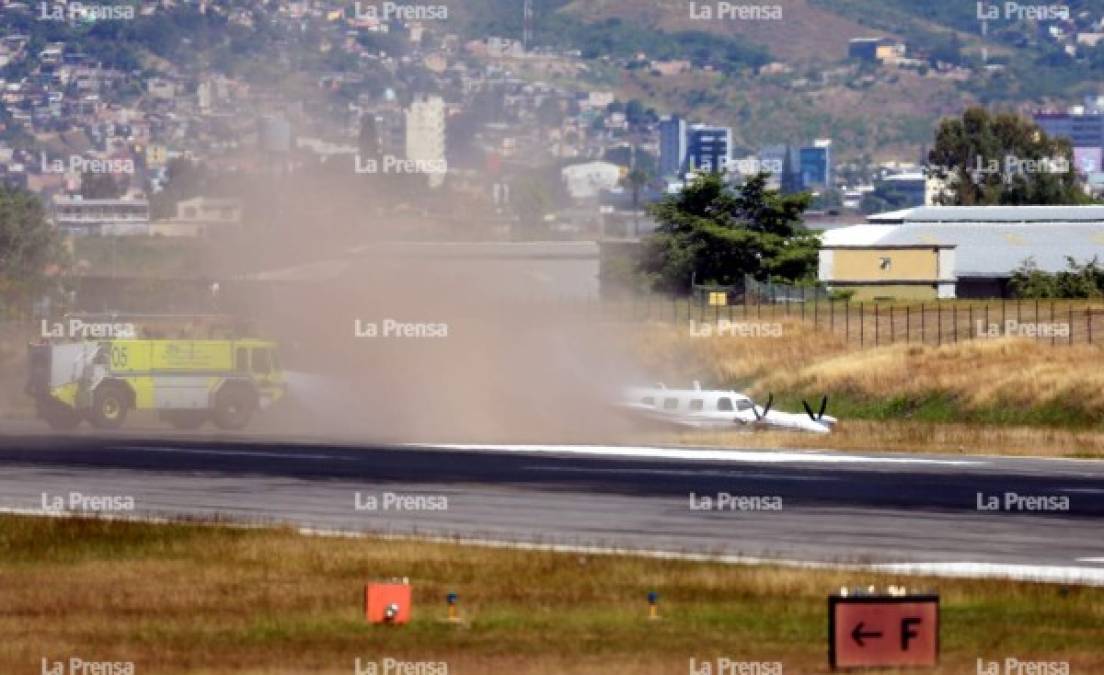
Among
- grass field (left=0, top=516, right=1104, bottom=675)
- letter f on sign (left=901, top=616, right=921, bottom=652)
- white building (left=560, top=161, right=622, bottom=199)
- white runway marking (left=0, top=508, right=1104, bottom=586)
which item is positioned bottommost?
white runway marking (left=0, top=508, right=1104, bottom=586)

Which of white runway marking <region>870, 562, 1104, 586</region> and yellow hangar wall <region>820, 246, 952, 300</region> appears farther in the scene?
yellow hangar wall <region>820, 246, 952, 300</region>

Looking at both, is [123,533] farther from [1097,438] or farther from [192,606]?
[1097,438]

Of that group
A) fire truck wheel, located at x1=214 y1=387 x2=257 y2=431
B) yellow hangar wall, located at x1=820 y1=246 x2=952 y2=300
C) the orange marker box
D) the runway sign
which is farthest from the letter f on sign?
yellow hangar wall, located at x1=820 y1=246 x2=952 y2=300

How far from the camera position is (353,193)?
3073 inches

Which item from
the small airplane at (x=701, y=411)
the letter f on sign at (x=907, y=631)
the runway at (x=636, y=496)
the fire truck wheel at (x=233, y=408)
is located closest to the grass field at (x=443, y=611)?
the letter f on sign at (x=907, y=631)

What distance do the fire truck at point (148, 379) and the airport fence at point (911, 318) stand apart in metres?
26.5

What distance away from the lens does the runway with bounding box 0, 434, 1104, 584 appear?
109 ft

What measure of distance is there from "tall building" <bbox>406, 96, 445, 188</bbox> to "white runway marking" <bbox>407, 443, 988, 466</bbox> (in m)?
29.1

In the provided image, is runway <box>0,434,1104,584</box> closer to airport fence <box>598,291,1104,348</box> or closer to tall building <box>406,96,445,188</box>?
tall building <box>406,96,445,188</box>

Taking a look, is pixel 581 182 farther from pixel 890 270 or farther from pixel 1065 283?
pixel 1065 283

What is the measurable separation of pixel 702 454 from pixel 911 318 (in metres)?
46.8

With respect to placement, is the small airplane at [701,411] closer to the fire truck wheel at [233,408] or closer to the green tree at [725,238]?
the fire truck wheel at [233,408]

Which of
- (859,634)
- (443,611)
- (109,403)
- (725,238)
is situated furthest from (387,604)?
(725,238)

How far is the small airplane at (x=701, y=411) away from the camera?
218 ft
